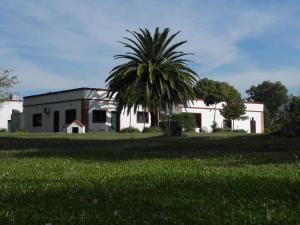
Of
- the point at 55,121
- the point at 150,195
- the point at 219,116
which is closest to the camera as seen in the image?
the point at 150,195

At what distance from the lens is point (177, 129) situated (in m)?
31.4

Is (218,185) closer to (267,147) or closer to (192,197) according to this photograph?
(192,197)

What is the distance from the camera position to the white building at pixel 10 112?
7512cm

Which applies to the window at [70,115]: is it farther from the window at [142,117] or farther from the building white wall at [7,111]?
the building white wall at [7,111]

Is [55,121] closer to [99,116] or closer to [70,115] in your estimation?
[70,115]

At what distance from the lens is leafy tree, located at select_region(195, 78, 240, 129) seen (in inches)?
2901

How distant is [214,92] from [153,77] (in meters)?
30.2

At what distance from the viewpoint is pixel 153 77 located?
54094 millimetres

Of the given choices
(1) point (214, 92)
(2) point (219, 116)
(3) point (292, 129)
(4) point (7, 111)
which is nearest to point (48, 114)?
(4) point (7, 111)

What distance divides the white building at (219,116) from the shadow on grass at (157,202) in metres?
62.9

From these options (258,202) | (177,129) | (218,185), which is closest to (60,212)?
(258,202)

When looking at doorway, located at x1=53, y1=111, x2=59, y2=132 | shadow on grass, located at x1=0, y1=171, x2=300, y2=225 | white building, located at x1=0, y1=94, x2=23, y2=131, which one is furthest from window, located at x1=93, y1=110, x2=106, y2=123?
shadow on grass, located at x1=0, y1=171, x2=300, y2=225

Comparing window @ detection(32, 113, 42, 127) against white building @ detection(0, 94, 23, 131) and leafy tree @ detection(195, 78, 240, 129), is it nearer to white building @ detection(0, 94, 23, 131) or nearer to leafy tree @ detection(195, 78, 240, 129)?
white building @ detection(0, 94, 23, 131)

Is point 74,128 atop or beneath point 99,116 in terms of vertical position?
beneath
